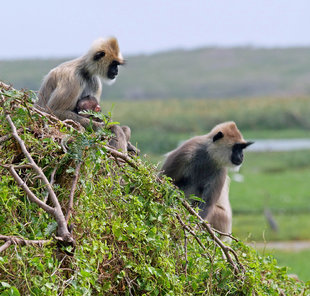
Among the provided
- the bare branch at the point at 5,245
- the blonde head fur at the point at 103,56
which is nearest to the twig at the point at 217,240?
the bare branch at the point at 5,245

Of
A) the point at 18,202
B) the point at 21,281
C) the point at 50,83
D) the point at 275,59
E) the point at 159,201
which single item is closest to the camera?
the point at 21,281

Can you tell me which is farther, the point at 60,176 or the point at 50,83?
the point at 50,83

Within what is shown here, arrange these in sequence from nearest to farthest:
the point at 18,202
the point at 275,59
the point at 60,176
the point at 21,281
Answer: the point at 21,281
the point at 18,202
the point at 60,176
the point at 275,59

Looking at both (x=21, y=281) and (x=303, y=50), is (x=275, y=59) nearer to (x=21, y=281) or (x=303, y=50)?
(x=303, y=50)

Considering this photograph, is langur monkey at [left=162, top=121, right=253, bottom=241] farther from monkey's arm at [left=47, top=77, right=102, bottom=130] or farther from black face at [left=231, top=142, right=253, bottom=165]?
monkey's arm at [left=47, top=77, right=102, bottom=130]

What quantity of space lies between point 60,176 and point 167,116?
4731 cm

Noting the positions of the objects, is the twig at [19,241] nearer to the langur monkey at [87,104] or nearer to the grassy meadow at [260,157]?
the grassy meadow at [260,157]

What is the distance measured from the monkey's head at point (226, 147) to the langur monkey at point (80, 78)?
148 centimetres

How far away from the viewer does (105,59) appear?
803cm

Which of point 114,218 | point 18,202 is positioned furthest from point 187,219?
point 18,202

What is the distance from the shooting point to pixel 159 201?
4.54 meters

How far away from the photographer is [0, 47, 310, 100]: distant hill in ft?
288

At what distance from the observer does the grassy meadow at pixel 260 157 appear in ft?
65.2

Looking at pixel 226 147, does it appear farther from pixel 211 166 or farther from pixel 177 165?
pixel 177 165
